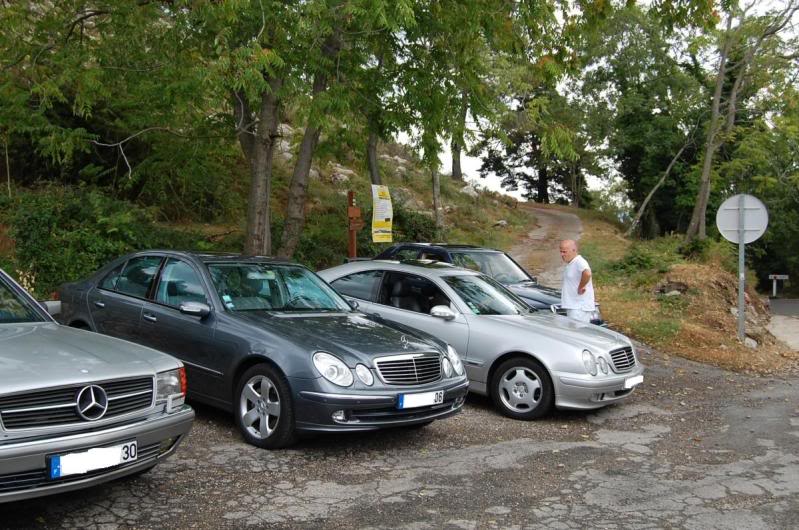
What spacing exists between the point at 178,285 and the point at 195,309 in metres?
0.73

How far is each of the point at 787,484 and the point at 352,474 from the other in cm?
330

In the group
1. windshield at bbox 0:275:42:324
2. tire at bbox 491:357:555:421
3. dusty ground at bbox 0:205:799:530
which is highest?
windshield at bbox 0:275:42:324

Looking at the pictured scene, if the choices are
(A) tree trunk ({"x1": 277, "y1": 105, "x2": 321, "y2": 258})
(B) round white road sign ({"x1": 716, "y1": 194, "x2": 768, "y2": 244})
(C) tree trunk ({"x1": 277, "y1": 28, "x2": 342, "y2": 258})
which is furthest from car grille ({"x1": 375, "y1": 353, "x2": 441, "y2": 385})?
(B) round white road sign ({"x1": 716, "y1": 194, "x2": 768, "y2": 244})

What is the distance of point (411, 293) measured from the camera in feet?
26.8

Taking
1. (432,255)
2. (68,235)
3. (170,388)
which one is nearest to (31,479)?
(170,388)

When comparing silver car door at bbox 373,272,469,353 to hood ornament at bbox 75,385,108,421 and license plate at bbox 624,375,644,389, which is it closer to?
license plate at bbox 624,375,644,389

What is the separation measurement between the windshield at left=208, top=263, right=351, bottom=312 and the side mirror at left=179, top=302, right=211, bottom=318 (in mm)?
204

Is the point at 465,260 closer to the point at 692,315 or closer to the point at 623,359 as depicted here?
the point at 623,359

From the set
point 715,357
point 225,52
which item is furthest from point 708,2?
point 225,52

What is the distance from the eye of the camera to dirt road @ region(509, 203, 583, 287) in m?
22.0

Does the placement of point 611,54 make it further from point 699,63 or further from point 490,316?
point 490,316

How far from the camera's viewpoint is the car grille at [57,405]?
357cm

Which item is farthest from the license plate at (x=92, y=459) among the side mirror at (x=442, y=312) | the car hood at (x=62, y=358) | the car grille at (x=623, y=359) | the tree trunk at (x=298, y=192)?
the tree trunk at (x=298, y=192)

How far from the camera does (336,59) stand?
11625mm
